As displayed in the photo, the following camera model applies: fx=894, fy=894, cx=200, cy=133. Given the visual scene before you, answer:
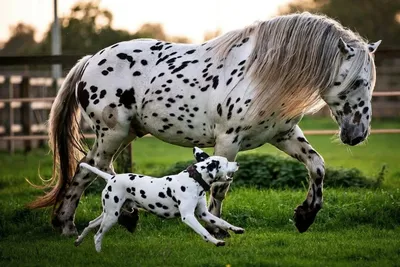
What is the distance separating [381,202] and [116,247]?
9.54 ft

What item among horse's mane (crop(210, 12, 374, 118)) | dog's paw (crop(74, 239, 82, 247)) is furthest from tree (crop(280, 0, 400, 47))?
dog's paw (crop(74, 239, 82, 247))

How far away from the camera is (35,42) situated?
39438mm

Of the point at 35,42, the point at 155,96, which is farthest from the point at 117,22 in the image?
the point at 155,96

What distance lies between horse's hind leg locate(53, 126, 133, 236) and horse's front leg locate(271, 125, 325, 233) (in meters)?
1.48

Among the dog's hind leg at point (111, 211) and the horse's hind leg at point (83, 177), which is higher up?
the dog's hind leg at point (111, 211)

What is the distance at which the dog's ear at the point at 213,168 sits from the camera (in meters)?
6.73

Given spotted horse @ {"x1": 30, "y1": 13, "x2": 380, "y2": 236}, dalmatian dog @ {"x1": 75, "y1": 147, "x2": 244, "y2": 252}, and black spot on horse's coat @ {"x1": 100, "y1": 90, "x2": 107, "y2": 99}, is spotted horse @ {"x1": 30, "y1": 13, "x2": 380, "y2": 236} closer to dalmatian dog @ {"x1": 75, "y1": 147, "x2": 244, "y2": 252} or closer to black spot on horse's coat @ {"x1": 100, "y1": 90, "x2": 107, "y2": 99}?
black spot on horse's coat @ {"x1": 100, "y1": 90, "x2": 107, "y2": 99}

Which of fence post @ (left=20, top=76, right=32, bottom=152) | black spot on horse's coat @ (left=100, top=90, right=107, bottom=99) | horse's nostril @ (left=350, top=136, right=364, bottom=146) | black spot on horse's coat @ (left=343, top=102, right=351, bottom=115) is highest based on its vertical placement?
black spot on horse's coat @ (left=343, top=102, right=351, bottom=115)

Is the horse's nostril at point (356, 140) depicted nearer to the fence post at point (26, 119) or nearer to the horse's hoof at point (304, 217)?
the horse's hoof at point (304, 217)

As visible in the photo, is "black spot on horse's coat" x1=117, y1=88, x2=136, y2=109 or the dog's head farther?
"black spot on horse's coat" x1=117, y1=88, x2=136, y2=109

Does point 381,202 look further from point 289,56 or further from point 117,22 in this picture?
point 117,22

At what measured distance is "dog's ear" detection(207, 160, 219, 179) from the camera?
22.1 feet

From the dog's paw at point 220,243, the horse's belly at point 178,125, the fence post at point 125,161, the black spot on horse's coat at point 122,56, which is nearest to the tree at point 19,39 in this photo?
the fence post at point 125,161

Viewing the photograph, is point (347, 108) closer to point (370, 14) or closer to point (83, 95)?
point (83, 95)
